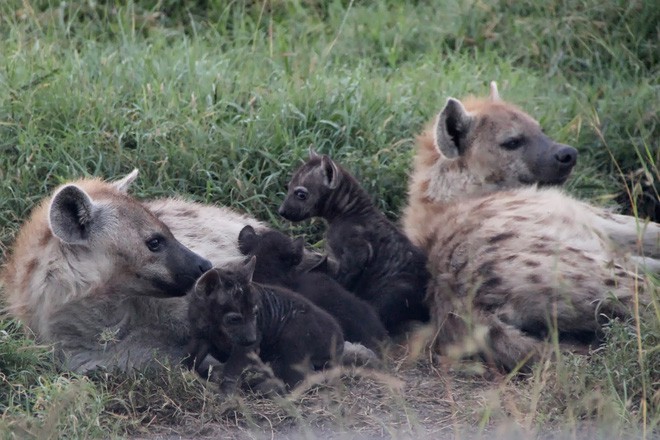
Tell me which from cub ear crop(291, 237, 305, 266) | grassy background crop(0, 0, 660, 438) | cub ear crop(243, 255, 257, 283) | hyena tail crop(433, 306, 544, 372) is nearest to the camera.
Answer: grassy background crop(0, 0, 660, 438)

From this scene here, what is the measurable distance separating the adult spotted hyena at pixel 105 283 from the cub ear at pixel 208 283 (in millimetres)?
148

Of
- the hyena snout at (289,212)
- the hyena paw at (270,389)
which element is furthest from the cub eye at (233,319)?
the hyena snout at (289,212)

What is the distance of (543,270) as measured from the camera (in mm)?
4148

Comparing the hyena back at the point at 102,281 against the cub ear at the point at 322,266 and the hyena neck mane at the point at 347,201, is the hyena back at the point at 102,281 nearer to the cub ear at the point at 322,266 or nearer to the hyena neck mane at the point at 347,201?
the cub ear at the point at 322,266

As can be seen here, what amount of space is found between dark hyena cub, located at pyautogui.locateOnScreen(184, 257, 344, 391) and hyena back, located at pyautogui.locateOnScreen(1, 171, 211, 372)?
16 cm

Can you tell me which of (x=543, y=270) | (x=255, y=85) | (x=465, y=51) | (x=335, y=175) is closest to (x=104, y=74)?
(x=255, y=85)

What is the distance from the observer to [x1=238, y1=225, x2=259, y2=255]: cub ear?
179 inches

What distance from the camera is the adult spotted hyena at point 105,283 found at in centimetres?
402

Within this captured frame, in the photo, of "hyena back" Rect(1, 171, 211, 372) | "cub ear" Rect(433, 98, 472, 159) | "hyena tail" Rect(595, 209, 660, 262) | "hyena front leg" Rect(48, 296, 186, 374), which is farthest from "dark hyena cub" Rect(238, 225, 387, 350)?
"hyena tail" Rect(595, 209, 660, 262)

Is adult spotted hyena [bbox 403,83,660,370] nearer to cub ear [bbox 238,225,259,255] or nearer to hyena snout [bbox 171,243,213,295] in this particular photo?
cub ear [bbox 238,225,259,255]

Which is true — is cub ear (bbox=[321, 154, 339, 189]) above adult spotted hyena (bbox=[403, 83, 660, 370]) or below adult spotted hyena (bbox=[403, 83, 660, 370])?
above

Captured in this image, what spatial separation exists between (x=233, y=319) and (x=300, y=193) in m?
1.02

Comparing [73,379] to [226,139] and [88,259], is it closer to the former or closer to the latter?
[88,259]

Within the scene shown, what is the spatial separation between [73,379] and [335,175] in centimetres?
143
